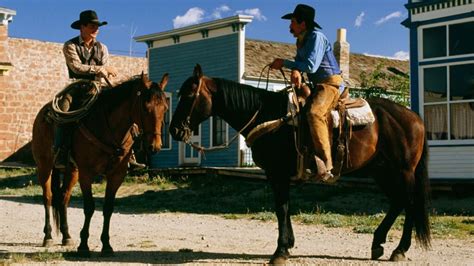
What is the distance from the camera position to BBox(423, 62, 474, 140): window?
16641mm

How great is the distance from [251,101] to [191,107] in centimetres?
74

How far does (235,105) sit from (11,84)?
2609 cm

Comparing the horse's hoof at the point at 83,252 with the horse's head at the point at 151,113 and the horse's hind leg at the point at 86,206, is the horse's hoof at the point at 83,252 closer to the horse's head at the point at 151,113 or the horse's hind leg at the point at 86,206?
the horse's hind leg at the point at 86,206

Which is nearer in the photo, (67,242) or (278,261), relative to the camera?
(278,261)

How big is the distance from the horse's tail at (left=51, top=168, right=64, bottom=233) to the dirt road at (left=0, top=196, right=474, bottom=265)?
0.45m

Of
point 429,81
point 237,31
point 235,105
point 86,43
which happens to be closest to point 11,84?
point 237,31

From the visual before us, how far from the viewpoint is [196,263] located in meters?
7.77

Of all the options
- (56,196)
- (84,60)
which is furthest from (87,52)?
(56,196)

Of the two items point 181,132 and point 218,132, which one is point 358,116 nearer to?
point 181,132

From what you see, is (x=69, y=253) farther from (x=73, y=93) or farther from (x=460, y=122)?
(x=460, y=122)

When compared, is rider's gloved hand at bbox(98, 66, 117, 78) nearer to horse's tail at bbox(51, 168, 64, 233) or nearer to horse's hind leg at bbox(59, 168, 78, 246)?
horse's hind leg at bbox(59, 168, 78, 246)

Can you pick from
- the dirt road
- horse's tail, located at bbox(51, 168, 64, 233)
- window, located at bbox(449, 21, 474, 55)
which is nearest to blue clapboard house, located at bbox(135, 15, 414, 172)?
window, located at bbox(449, 21, 474, 55)

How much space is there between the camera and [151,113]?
7816 millimetres

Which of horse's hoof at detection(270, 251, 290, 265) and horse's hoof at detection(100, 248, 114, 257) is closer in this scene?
horse's hoof at detection(270, 251, 290, 265)
